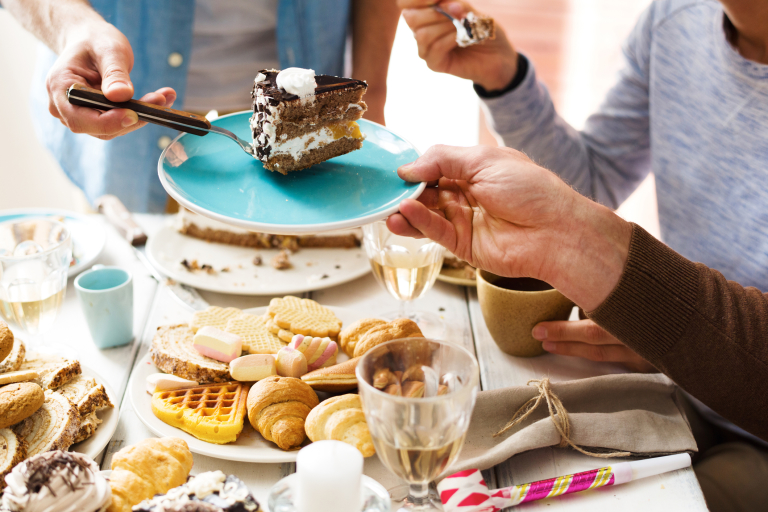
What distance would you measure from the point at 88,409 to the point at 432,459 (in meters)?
0.69

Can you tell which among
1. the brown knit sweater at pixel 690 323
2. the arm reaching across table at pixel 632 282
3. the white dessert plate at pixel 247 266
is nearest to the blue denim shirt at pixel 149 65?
the white dessert plate at pixel 247 266

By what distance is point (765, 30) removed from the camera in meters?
1.53

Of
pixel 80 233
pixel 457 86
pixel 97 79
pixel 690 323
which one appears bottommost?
pixel 457 86

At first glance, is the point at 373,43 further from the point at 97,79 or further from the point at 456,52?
the point at 97,79

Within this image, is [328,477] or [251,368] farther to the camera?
[251,368]

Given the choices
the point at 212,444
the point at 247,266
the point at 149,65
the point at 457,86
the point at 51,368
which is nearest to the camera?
the point at 212,444

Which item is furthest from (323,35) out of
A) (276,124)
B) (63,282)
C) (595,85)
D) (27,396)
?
(595,85)

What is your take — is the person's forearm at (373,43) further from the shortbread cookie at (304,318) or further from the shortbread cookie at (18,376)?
the shortbread cookie at (18,376)

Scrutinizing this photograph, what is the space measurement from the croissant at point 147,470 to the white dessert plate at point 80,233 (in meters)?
0.90

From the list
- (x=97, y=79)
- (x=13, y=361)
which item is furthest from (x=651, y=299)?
(x=97, y=79)

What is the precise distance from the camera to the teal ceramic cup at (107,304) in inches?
55.5

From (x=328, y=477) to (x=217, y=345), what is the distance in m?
0.50

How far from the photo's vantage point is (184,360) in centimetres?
127

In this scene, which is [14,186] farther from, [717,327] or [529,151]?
[717,327]
